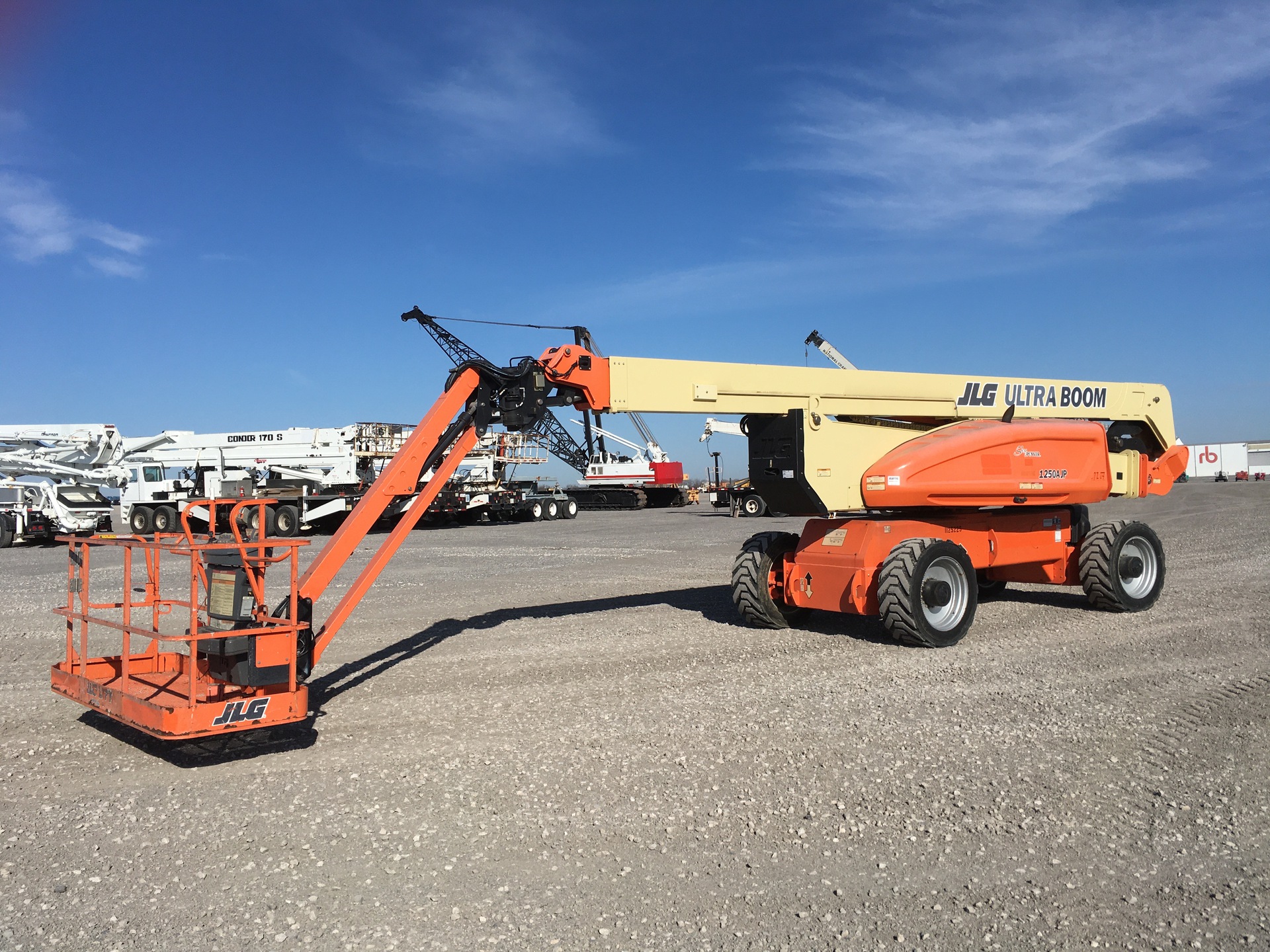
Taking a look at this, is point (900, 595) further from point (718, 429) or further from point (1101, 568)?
point (718, 429)

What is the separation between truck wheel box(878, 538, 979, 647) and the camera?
8883mm

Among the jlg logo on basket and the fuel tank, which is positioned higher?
the fuel tank

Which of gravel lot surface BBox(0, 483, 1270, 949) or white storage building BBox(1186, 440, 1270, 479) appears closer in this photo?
gravel lot surface BBox(0, 483, 1270, 949)

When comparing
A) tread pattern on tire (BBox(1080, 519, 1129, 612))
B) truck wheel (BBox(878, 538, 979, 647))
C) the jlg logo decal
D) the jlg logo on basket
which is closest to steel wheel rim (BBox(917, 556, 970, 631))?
truck wheel (BBox(878, 538, 979, 647))

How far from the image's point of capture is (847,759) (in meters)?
5.75

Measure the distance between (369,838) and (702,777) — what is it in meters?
1.87

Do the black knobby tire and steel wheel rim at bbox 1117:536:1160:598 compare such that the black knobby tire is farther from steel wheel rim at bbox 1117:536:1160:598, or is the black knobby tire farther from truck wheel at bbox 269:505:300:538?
truck wheel at bbox 269:505:300:538

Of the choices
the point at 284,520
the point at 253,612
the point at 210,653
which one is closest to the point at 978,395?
the point at 253,612

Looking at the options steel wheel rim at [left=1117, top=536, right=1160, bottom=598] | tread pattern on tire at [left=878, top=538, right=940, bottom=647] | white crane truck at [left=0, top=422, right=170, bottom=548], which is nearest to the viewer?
tread pattern on tire at [left=878, top=538, right=940, bottom=647]

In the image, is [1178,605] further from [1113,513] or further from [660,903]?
[1113,513]

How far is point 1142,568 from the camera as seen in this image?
1138 cm

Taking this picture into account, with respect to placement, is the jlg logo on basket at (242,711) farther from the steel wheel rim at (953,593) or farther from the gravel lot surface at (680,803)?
the steel wheel rim at (953,593)

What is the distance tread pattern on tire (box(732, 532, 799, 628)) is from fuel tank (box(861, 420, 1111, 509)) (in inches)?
50.2

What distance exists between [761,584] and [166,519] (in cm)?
2505
